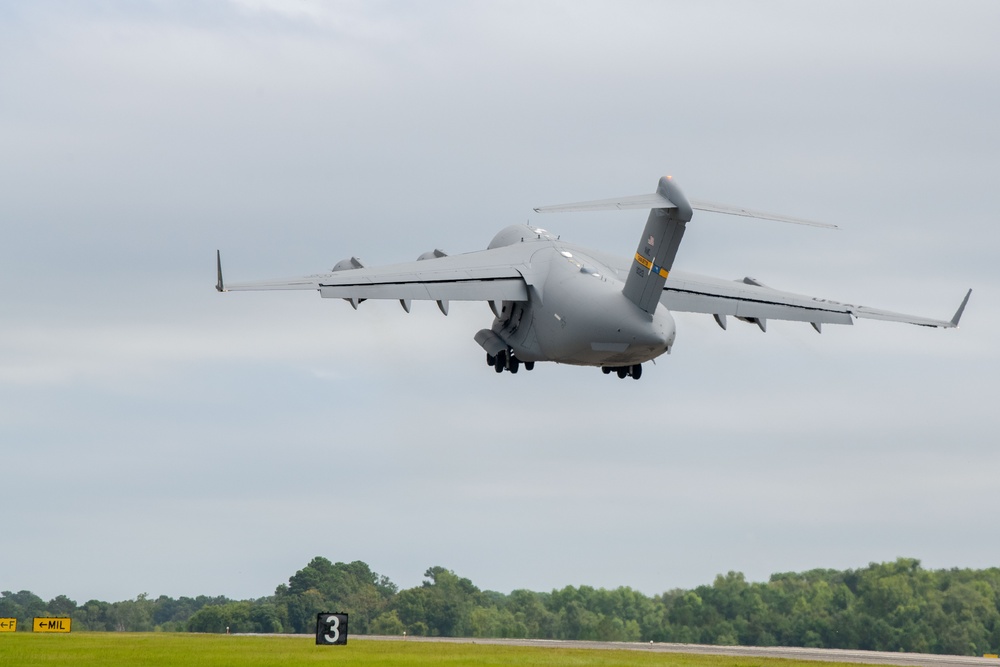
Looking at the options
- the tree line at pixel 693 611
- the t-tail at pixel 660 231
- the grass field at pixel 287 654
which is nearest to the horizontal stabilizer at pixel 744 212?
the t-tail at pixel 660 231

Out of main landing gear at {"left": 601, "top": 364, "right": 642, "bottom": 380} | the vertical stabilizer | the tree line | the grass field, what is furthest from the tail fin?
the tree line

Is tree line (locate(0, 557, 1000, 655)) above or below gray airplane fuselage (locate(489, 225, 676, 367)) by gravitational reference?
below

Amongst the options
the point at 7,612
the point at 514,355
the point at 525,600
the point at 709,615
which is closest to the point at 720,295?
the point at 514,355

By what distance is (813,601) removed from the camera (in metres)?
110

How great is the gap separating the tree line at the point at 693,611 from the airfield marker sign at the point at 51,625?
24.9 metres

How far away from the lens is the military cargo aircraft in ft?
203

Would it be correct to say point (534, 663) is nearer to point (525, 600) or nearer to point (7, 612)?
point (525, 600)

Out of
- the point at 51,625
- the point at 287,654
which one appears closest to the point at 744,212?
the point at 287,654

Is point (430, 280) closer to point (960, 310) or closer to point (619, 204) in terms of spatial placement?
point (619, 204)

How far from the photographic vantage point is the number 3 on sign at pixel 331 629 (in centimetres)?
7250

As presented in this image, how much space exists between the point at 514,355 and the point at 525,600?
5229 centimetres

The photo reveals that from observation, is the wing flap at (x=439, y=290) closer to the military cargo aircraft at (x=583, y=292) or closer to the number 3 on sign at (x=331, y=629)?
the military cargo aircraft at (x=583, y=292)

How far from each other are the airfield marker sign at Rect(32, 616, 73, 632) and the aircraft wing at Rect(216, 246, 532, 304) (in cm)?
3593

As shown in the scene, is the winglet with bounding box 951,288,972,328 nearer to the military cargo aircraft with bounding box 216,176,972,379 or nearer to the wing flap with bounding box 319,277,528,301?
the military cargo aircraft with bounding box 216,176,972,379
